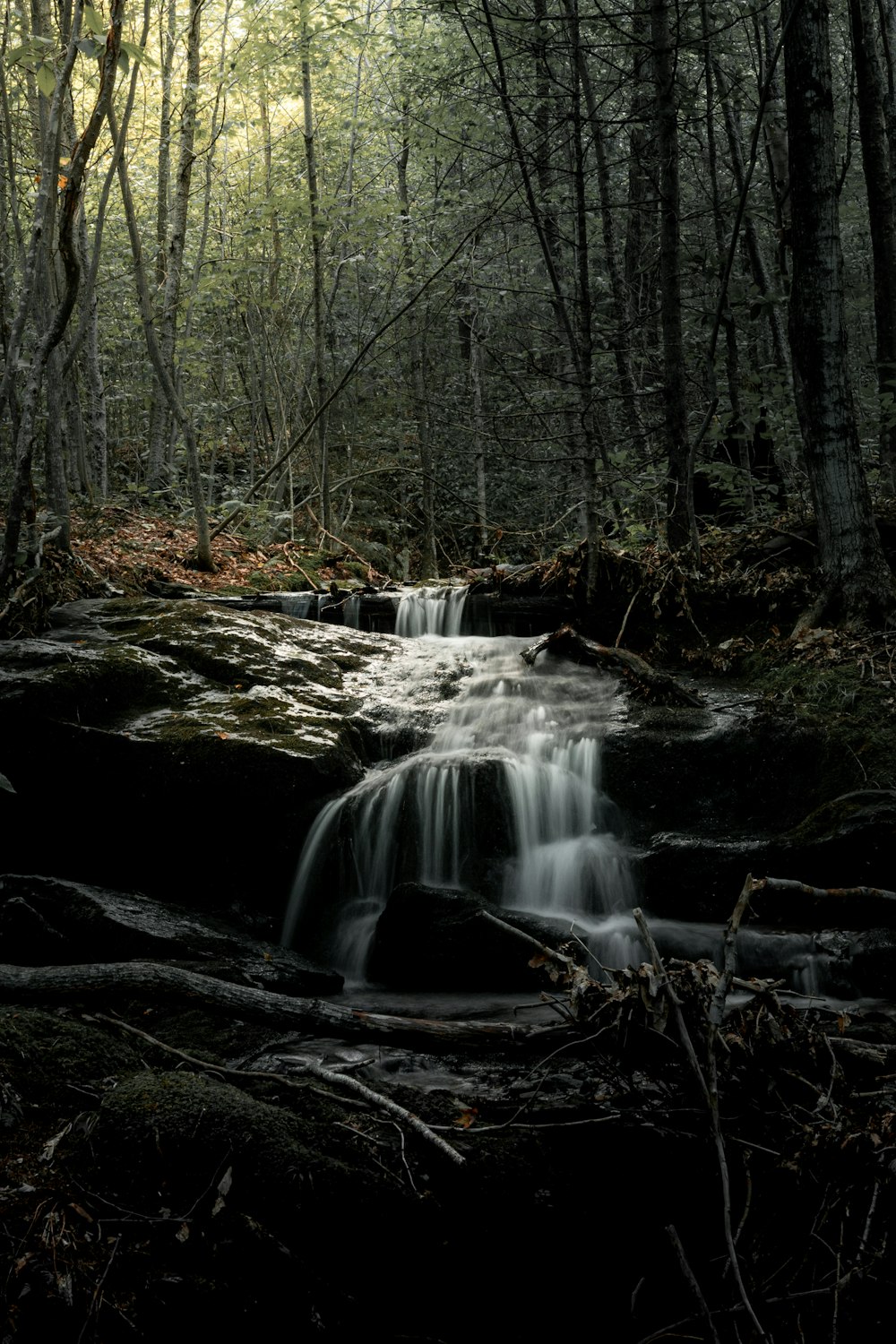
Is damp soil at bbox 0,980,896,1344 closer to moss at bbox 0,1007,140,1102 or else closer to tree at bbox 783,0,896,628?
moss at bbox 0,1007,140,1102

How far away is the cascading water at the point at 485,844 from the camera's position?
18.7ft

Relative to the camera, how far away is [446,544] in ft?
56.7

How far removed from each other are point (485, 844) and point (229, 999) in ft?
8.25

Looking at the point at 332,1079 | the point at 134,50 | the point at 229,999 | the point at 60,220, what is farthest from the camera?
the point at 60,220

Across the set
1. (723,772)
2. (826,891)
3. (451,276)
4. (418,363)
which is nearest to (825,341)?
(723,772)

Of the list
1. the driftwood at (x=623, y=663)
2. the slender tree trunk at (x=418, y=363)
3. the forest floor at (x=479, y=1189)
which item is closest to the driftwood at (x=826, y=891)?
the forest floor at (x=479, y=1189)

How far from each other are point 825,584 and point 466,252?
7.97 metres

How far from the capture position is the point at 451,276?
1287cm

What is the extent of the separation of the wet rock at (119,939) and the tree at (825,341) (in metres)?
4.68

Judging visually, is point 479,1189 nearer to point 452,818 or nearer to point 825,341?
point 452,818

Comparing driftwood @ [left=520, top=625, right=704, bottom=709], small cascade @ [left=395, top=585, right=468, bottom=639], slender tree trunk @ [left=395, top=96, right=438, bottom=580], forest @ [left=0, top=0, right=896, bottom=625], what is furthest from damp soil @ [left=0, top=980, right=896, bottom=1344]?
slender tree trunk @ [left=395, top=96, right=438, bottom=580]

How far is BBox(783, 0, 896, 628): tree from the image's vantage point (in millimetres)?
6516

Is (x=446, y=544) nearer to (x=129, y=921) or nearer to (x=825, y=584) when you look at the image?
(x=825, y=584)

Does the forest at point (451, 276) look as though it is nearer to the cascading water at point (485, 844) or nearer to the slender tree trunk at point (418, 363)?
the slender tree trunk at point (418, 363)
